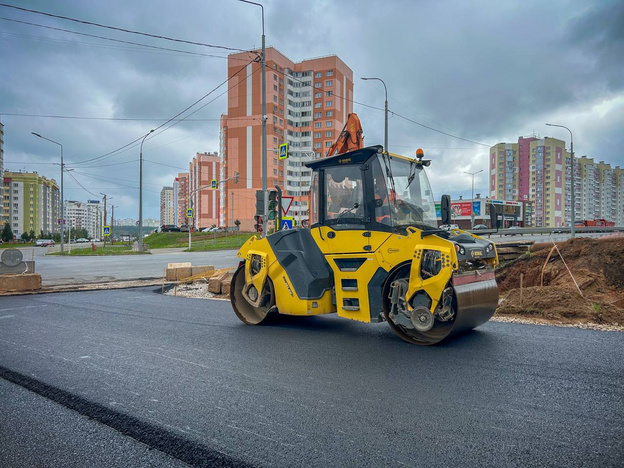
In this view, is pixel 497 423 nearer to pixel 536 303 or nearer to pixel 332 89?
pixel 536 303

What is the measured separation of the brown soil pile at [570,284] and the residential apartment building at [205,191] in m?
82.4

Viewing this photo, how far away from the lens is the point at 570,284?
9664mm

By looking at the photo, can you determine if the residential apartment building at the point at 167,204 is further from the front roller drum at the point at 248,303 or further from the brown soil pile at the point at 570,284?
the front roller drum at the point at 248,303

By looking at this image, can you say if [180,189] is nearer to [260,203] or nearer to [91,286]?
[91,286]

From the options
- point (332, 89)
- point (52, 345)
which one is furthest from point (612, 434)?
point (332, 89)

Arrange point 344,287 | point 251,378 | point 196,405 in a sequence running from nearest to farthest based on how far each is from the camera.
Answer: point 196,405
point 251,378
point 344,287

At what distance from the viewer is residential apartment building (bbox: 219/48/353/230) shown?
2771 inches

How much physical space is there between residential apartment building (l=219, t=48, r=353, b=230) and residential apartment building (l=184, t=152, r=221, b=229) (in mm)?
19586

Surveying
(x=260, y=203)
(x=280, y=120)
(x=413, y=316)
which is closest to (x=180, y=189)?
(x=280, y=120)

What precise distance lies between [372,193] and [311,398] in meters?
2.82

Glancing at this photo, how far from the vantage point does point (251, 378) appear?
4.29m

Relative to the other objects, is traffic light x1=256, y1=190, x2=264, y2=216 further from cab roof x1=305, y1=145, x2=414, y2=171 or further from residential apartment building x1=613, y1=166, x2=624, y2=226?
residential apartment building x1=613, y1=166, x2=624, y2=226

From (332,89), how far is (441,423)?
77.3 m

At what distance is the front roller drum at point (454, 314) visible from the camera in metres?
5.11
